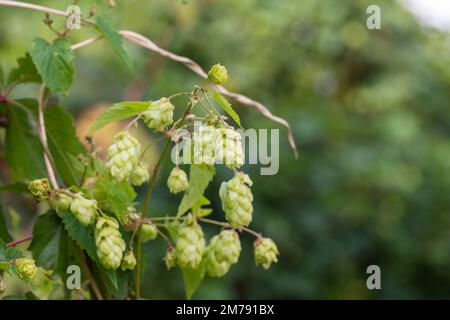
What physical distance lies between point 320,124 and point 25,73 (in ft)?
9.32

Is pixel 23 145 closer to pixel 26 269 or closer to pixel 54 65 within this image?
pixel 54 65

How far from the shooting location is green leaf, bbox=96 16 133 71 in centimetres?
92

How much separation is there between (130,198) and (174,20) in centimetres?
244

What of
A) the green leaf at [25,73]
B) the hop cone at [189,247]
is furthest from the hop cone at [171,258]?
the green leaf at [25,73]

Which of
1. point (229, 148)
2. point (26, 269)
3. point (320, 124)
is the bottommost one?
point (26, 269)

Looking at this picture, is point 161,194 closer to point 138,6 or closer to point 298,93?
point 138,6

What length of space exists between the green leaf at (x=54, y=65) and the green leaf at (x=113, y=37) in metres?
0.05

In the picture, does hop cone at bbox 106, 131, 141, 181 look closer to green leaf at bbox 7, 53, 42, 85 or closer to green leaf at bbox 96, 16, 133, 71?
green leaf at bbox 96, 16, 133, 71

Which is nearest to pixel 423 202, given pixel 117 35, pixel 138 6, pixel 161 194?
pixel 161 194

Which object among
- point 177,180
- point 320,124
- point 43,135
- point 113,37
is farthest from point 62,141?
Result: point 320,124

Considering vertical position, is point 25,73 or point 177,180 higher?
point 25,73

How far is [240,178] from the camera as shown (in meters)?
0.77

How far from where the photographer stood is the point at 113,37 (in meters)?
0.94

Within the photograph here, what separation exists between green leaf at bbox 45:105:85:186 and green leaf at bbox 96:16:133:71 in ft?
0.38
